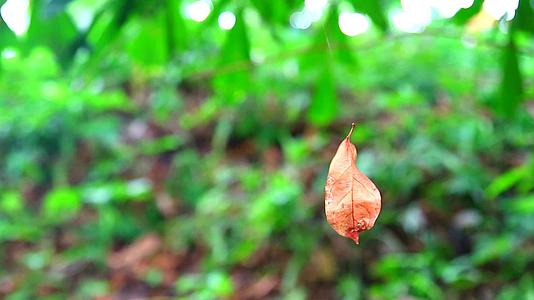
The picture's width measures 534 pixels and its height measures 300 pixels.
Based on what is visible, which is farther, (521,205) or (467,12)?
(521,205)

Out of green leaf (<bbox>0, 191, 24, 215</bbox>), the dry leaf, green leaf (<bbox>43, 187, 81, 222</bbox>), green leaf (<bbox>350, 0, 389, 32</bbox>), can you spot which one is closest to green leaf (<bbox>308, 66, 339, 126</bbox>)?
green leaf (<bbox>350, 0, 389, 32</bbox>)

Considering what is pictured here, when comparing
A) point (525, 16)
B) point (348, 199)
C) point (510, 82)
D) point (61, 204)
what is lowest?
point (348, 199)

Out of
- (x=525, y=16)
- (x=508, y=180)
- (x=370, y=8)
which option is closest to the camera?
(x=525, y=16)

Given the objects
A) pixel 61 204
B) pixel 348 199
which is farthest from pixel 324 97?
pixel 61 204

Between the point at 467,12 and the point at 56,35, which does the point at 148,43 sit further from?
the point at 467,12

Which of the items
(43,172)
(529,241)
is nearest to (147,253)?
(43,172)

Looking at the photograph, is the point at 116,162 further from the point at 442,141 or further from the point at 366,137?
the point at 442,141

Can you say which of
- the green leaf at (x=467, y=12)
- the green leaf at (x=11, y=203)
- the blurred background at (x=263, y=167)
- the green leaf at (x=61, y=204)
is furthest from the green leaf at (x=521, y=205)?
the green leaf at (x=11, y=203)
